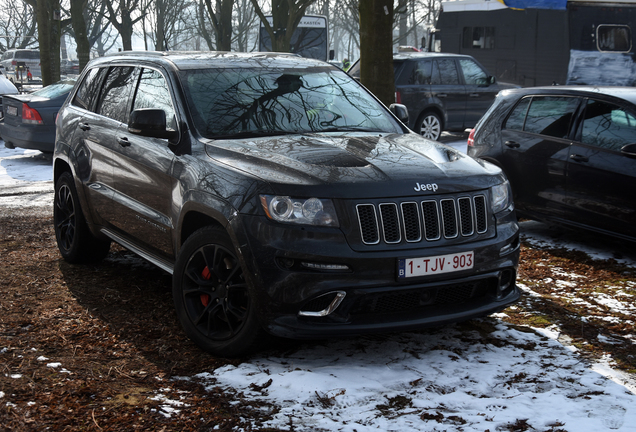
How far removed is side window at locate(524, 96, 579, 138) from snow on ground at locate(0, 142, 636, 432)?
304 cm

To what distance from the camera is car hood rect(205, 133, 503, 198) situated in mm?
4066

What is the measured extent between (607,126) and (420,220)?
12.2 ft

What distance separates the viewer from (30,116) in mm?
13625

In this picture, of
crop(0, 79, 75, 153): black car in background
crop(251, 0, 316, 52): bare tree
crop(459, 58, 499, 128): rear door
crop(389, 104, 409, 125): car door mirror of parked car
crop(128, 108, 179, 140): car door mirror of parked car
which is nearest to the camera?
crop(128, 108, 179, 140): car door mirror of parked car

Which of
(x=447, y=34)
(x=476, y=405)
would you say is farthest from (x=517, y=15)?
(x=476, y=405)

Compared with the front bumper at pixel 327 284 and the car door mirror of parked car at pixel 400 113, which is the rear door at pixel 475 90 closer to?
the car door mirror of parked car at pixel 400 113

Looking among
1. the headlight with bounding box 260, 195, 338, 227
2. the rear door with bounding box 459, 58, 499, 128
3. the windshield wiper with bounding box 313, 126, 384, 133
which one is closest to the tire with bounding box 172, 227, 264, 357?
the headlight with bounding box 260, 195, 338, 227

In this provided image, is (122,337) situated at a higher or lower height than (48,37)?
lower

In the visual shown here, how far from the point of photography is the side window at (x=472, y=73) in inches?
640

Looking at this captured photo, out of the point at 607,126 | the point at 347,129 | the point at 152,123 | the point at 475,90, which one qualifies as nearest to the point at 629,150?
the point at 607,126

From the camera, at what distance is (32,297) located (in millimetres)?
5680

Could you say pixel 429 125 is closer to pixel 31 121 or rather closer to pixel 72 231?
pixel 31 121

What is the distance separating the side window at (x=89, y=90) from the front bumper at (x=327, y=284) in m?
3.00

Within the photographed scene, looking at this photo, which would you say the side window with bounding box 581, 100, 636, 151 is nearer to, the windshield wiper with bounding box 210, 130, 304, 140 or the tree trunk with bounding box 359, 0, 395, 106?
the tree trunk with bounding box 359, 0, 395, 106
